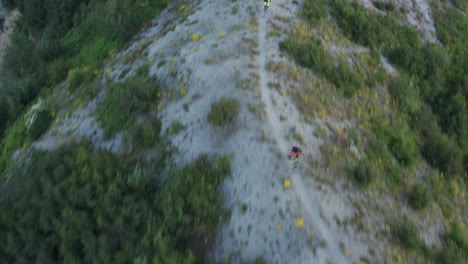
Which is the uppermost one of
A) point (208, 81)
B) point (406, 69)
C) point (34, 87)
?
point (208, 81)

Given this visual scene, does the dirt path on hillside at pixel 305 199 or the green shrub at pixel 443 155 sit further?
the green shrub at pixel 443 155

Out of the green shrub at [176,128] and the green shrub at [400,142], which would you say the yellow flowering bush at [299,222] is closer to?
the green shrub at [176,128]

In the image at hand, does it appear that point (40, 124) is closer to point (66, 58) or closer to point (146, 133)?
point (66, 58)

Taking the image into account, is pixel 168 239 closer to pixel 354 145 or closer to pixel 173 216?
pixel 173 216

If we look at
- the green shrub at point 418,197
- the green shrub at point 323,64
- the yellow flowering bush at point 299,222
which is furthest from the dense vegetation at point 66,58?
the green shrub at point 418,197

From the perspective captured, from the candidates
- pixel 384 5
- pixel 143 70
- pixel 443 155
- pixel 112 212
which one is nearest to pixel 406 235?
pixel 443 155

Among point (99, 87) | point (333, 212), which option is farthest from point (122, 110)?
point (333, 212)
